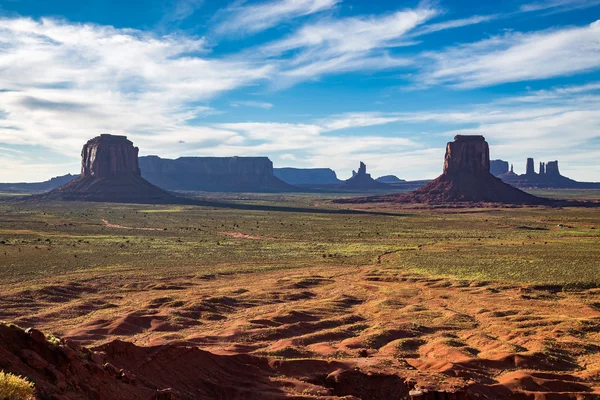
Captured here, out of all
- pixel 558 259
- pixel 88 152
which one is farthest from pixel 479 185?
pixel 88 152

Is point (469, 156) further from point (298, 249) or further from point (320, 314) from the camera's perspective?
point (320, 314)

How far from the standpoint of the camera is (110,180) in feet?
612

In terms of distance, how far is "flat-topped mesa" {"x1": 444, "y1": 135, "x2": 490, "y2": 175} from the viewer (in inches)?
7037

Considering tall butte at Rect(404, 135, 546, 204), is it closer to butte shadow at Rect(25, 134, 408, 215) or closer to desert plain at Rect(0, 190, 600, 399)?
butte shadow at Rect(25, 134, 408, 215)

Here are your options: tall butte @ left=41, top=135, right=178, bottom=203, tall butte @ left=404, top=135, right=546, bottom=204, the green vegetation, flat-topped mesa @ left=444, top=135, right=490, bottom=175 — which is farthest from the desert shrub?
flat-topped mesa @ left=444, top=135, right=490, bottom=175

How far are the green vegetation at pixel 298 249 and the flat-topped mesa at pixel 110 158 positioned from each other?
106455mm

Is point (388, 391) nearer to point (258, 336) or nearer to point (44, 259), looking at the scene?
point (258, 336)

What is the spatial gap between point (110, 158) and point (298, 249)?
156 metres

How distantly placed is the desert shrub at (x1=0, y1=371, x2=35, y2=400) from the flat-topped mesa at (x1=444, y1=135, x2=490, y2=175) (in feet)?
601

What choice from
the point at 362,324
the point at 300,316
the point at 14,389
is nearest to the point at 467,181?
the point at 362,324

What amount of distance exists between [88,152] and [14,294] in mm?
185414

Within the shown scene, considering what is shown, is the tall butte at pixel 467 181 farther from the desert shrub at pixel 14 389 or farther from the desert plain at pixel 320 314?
the desert shrub at pixel 14 389

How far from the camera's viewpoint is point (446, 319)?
2553cm

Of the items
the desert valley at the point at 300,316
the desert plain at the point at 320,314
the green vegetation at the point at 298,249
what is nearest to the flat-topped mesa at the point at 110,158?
the green vegetation at the point at 298,249
